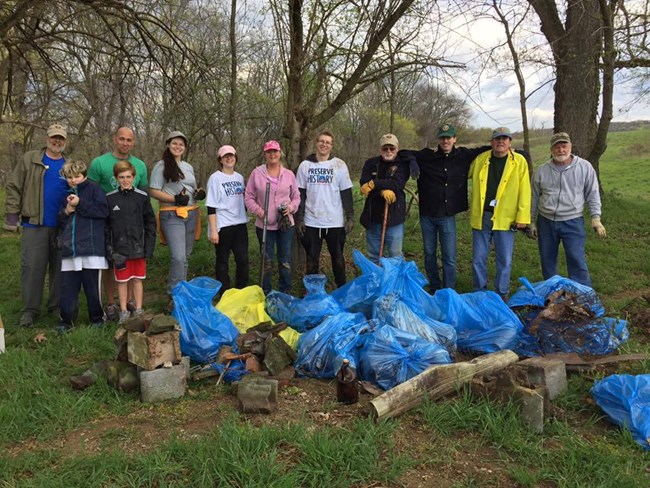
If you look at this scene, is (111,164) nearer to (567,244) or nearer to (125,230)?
(125,230)

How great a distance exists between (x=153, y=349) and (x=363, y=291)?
177 cm

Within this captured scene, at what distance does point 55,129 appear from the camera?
4.48 metres

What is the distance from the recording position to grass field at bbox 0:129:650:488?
2.28 meters

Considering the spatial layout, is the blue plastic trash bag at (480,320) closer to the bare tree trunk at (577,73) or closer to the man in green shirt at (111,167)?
the man in green shirt at (111,167)

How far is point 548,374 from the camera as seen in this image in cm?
305

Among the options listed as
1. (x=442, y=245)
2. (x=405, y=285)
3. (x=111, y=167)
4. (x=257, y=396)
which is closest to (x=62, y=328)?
(x=111, y=167)

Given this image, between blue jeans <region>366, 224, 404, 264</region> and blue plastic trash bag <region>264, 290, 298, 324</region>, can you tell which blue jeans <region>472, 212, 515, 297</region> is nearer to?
blue jeans <region>366, 224, 404, 264</region>

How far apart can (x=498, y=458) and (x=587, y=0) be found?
604 cm

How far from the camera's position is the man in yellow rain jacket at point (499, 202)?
4645mm

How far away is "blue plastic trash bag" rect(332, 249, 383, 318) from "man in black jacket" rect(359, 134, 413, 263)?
0.76 metres

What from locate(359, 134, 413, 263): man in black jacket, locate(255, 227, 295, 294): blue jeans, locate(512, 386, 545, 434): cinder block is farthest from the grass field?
locate(359, 134, 413, 263): man in black jacket

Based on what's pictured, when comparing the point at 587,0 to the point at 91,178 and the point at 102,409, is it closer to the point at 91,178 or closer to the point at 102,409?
the point at 91,178

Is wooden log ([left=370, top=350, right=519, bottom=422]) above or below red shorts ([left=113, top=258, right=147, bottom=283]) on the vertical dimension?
below

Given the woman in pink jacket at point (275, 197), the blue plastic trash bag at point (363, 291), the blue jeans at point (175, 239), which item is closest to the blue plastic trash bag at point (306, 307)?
the blue plastic trash bag at point (363, 291)
